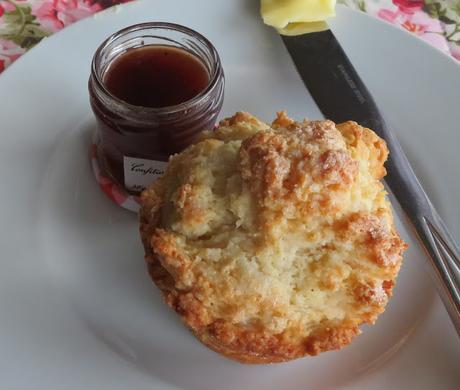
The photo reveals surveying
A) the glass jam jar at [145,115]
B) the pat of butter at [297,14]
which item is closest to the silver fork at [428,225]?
the pat of butter at [297,14]

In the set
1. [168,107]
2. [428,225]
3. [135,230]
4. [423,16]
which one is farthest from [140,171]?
[423,16]

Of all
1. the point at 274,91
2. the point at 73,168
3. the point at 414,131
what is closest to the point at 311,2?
the point at 274,91

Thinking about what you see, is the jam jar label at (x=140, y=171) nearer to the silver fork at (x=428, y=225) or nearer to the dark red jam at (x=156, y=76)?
the dark red jam at (x=156, y=76)

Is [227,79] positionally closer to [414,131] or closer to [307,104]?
[307,104]

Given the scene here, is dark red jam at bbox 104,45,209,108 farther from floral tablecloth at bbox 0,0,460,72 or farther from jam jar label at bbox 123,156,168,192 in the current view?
floral tablecloth at bbox 0,0,460,72

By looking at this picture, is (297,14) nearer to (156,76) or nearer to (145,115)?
(156,76)

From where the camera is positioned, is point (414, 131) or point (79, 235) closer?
point (79, 235)

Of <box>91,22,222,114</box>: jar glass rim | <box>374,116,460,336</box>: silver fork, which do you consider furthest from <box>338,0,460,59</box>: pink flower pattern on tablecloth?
<box>91,22,222,114</box>: jar glass rim
